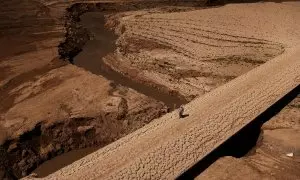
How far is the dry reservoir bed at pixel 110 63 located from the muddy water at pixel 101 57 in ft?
0.15

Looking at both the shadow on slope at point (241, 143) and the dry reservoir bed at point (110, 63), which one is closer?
the shadow on slope at point (241, 143)

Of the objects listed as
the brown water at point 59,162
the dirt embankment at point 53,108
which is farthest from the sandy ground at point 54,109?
the brown water at point 59,162

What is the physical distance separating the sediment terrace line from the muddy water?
8.38 feet

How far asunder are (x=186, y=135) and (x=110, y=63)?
763cm

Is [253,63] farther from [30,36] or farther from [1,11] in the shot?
[1,11]

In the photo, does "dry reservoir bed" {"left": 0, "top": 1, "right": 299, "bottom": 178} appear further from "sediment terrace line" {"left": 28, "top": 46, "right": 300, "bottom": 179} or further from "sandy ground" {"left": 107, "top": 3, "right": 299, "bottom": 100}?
"sediment terrace line" {"left": 28, "top": 46, "right": 300, "bottom": 179}

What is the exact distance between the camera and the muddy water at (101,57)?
13.5 metres

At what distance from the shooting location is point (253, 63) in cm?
1442

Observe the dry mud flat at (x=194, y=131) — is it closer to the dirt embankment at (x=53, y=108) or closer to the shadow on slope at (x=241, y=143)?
the shadow on slope at (x=241, y=143)

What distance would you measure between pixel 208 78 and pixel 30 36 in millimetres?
9358

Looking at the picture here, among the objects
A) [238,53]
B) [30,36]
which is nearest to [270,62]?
[238,53]

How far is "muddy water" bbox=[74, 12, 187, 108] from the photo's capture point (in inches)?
533

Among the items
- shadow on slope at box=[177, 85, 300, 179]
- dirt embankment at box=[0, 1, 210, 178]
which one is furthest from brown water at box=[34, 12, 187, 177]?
shadow on slope at box=[177, 85, 300, 179]

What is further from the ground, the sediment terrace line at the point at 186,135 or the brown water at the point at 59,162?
the sediment terrace line at the point at 186,135
